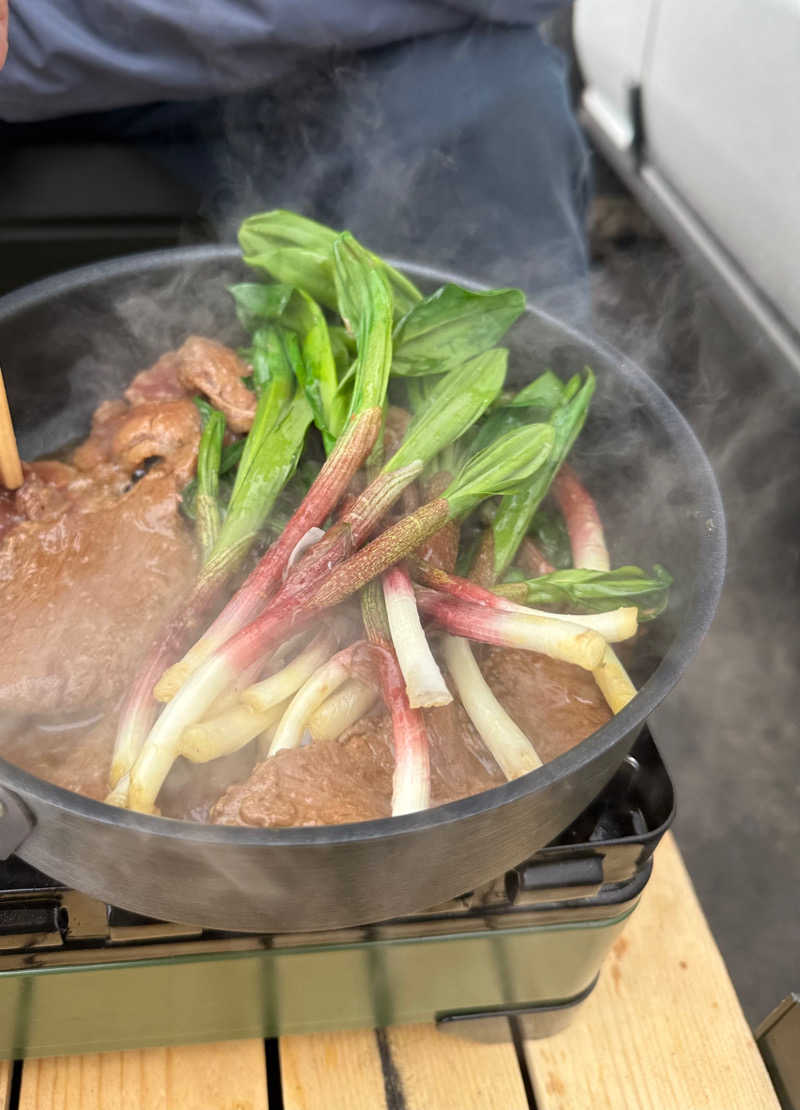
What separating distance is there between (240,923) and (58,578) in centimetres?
63

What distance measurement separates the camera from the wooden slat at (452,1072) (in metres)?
1.45

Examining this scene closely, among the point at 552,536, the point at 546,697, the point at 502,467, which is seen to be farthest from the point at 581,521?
the point at 546,697

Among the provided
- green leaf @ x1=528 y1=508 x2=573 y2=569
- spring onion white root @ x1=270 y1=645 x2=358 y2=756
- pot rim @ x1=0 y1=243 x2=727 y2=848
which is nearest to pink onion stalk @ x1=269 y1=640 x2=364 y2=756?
spring onion white root @ x1=270 y1=645 x2=358 y2=756

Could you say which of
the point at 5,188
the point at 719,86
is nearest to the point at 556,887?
the point at 5,188

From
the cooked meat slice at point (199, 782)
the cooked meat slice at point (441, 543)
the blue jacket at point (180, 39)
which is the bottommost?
the cooked meat slice at point (199, 782)

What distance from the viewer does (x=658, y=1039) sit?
1514mm

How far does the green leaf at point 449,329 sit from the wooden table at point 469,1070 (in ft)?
3.67

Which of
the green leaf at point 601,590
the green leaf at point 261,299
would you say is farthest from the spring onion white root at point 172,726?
the green leaf at point 261,299

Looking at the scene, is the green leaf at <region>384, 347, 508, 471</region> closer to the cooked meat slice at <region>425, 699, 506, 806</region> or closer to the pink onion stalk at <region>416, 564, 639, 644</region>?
the pink onion stalk at <region>416, 564, 639, 644</region>

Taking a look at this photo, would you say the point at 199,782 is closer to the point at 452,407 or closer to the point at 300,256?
the point at 452,407

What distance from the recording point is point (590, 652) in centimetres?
120

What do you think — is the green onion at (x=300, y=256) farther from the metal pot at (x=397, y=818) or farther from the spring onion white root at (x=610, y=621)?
the spring onion white root at (x=610, y=621)

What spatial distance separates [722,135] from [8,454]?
214cm

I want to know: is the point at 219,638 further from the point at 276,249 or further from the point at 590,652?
the point at 276,249
